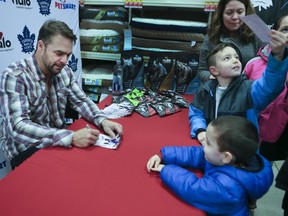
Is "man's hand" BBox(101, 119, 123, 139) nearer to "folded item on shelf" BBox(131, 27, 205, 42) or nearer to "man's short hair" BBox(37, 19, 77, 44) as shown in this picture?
"man's short hair" BBox(37, 19, 77, 44)

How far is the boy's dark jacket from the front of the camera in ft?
3.44

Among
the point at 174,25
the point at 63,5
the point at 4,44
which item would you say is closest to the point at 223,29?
the point at 174,25

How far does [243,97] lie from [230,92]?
7 centimetres

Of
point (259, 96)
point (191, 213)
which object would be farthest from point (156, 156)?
point (259, 96)

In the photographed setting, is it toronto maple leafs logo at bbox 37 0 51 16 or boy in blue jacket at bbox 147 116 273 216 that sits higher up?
toronto maple leafs logo at bbox 37 0 51 16

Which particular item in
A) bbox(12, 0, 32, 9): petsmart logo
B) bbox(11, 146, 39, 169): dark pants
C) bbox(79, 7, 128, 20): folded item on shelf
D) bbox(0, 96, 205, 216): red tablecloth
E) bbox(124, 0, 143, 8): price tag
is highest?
bbox(124, 0, 143, 8): price tag

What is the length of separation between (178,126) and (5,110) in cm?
94

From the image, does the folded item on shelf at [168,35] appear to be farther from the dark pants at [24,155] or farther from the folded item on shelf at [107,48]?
the dark pants at [24,155]

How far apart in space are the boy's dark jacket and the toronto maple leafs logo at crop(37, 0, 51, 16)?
137cm

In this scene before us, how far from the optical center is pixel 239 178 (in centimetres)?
88

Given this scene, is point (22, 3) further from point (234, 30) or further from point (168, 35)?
point (234, 30)

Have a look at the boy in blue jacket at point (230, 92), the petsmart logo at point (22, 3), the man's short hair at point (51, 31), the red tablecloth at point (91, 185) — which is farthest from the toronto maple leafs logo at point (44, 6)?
the boy in blue jacket at point (230, 92)

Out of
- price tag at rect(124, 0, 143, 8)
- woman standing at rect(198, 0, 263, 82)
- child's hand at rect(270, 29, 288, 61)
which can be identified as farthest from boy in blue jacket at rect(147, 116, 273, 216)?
price tag at rect(124, 0, 143, 8)

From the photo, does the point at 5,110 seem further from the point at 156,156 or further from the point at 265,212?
the point at 265,212
